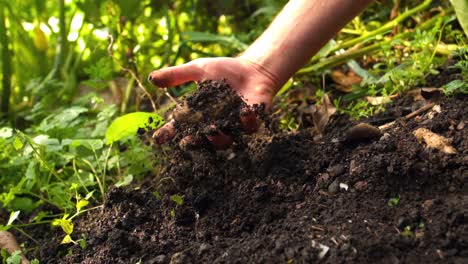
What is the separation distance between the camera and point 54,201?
1845mm

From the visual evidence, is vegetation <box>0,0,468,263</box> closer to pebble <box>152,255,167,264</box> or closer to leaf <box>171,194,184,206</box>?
leaf <box>171,194,184,206</box>

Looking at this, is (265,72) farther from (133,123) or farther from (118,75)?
(118,75)

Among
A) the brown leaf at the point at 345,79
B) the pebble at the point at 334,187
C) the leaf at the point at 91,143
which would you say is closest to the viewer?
the pebble at the point at 334,187

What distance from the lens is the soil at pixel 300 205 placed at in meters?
1.22

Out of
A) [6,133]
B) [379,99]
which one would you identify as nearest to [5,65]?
[6,133]

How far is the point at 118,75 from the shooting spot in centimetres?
289

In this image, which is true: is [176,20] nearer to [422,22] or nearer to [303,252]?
[422,22]

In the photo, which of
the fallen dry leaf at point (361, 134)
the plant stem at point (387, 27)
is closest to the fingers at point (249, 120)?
the fallen dry leaf at point (361, 134)

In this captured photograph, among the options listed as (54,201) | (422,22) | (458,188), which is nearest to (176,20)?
(422,22)

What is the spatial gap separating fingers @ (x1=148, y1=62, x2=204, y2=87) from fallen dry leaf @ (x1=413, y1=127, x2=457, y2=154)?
626mm

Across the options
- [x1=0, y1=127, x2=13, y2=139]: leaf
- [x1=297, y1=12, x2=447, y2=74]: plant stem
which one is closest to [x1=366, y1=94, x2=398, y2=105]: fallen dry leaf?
[x1=297, y1=12, x2=447, y2=74]: plant stem

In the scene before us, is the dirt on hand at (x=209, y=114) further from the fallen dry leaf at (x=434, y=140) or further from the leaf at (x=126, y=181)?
the fallen dry leaf at (x=434, y=140)

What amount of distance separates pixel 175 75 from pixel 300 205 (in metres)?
0.55

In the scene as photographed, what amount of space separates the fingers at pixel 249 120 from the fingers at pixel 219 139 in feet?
0.18
